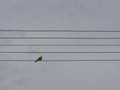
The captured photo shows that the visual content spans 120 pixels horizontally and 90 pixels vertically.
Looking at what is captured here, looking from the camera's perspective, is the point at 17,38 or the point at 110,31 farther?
the point at 110,31

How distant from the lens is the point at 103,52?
17.1 meters

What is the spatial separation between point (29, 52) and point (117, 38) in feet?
18.2

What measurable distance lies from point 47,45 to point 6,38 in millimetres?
2550

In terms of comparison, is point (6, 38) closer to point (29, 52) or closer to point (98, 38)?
point (29, 52)

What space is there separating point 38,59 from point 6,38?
230 centimetres

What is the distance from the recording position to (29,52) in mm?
16797

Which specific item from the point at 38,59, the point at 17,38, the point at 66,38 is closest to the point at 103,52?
the point at 66,38

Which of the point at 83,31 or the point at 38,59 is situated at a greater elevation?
the point at 83,31

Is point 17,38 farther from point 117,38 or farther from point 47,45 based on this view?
point 117,38

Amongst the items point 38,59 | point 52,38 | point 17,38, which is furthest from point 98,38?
point 17,38

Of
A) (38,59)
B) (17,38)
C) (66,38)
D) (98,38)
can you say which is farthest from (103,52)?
(17,38)

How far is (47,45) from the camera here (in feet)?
55.0

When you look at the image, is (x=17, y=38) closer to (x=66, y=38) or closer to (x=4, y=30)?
(x=4, y=30)

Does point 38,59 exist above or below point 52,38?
below
